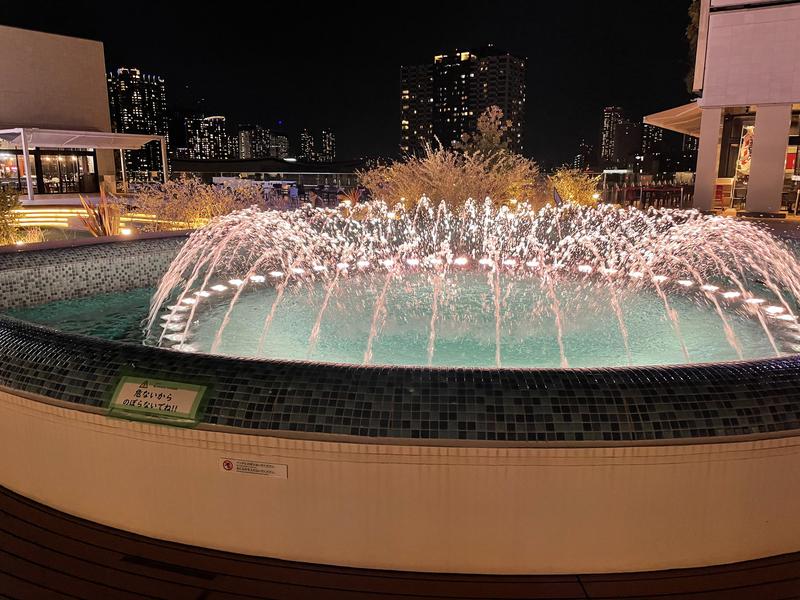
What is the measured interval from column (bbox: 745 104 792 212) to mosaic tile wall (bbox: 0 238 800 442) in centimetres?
1269

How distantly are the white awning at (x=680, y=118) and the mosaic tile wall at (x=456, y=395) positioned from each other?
14.6 m

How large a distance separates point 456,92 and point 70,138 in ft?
237

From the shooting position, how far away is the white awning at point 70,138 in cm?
1812

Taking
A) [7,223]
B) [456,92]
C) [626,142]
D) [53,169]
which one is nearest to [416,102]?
[456,92]

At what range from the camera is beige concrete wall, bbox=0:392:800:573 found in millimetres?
2264

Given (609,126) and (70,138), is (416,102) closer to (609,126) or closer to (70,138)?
(609,126)

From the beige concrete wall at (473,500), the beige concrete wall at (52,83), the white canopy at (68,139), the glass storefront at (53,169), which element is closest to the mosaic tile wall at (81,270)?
the beige concrete wall at (473,500)

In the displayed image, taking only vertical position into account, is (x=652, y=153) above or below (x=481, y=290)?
above

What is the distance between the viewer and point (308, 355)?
495cm

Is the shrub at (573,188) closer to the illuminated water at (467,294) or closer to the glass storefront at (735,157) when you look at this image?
the glass storefront at (735,157)

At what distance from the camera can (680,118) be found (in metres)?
17.0

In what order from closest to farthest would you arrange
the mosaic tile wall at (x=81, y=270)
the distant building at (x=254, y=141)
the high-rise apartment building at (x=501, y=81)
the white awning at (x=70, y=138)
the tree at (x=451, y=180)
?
the mosaic tile wall at (x=81, y=270)
the tree at (x=451, y=180)
the white awning at (x=70, y=138)
the high-rise apartment building at (x=501, y=81)
the distant building at (x=254, y=141)

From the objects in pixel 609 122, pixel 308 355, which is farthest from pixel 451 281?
pixel 609 122

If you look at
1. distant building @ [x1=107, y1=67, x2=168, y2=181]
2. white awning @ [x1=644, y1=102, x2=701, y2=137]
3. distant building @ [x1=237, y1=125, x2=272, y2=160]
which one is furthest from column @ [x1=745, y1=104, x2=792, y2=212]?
distant building @ [x1=237, y1=125, x2=272, y2=160]
